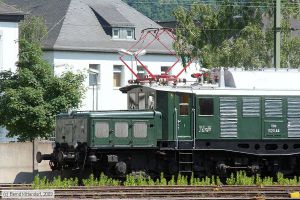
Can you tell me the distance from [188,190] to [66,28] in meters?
41.6

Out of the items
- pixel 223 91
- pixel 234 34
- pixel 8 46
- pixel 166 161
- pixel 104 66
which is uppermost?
pixel 234 34

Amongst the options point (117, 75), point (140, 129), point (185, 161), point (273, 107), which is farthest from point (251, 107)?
point (117, 75)

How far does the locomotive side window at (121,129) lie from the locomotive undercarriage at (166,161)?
0.44 meters

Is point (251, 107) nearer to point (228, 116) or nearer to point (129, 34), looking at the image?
point (228, 116)

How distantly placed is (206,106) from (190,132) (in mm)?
992

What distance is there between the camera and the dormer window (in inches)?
2694

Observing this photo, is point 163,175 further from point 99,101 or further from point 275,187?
point 99,101

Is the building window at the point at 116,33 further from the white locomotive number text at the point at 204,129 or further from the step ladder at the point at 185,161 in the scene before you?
the step ladder at the point at 185,161

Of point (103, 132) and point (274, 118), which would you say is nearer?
point (103, 132)

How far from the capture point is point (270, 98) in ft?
103

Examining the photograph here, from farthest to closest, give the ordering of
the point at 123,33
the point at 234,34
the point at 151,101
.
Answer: the point at 123,33 → the point at 234,34 → the point at 151,101

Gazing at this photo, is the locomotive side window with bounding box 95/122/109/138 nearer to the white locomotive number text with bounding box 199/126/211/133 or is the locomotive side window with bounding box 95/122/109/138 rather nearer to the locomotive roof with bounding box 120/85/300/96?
the locomotive roof with bounding box 120/85/300/96

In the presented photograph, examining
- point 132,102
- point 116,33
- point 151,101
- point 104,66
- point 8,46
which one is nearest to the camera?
point 151,101

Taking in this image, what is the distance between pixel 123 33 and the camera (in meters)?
68.7
